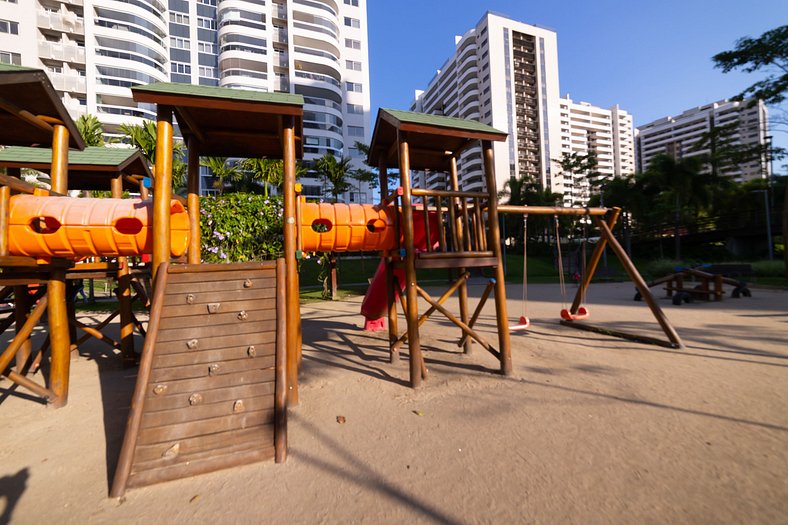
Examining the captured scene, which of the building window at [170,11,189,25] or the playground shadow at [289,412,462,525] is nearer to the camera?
the playground shadow at [289,412,462,525]

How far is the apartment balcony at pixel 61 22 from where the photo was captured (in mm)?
39003

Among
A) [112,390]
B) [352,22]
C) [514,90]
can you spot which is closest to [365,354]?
[112,390]

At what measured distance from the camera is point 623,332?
7.28 m

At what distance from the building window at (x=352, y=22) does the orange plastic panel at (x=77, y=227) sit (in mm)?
64491

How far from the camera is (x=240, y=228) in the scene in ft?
35.1

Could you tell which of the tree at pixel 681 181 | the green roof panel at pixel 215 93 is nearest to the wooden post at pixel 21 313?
the green roof panel at pixel 215 93

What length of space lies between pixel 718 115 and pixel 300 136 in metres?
155

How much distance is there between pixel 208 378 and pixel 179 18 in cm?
6490

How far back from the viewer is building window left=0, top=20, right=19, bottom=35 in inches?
1423

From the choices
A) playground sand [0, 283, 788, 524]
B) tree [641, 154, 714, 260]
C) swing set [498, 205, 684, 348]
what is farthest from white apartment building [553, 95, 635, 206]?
playground sand [0, 283, 788, 524]

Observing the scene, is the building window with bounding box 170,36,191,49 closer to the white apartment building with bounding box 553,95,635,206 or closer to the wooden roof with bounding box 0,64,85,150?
the wooden roof with bounding box 0,64,85,150

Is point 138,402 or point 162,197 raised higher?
point 162,197

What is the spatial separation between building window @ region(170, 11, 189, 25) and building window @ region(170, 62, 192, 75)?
20.4 feet

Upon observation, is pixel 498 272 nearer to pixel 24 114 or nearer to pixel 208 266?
pixel 208 266
